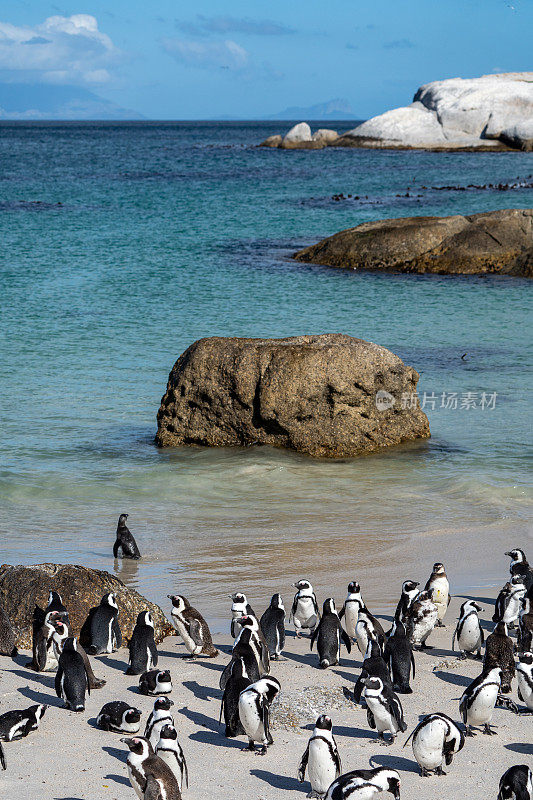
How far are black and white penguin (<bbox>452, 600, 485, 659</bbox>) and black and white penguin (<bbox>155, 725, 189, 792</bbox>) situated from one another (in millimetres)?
2942

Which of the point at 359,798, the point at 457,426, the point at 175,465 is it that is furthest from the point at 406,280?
the point at 359,798

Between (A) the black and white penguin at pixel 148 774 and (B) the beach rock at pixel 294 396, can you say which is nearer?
(A) the black and white penguin at pixel 148 774

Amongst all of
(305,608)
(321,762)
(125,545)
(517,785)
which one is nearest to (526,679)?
(517,785)

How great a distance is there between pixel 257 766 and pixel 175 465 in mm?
7872

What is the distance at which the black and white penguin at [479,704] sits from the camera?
684cm

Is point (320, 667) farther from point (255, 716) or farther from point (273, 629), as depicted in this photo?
point (255, 716)

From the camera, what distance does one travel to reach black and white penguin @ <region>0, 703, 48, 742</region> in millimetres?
6516

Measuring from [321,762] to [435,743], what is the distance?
75cm

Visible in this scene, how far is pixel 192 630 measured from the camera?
8.02 metres

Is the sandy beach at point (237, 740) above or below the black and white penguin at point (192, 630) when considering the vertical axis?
below

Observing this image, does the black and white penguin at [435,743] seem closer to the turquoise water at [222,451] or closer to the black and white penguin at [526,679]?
the black and white penguin at [526,679]

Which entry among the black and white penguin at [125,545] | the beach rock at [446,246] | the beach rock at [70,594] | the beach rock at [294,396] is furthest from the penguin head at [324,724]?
the beach rock at [446,246]

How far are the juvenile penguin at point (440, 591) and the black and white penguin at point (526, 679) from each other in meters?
1.46

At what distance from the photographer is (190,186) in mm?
62844
